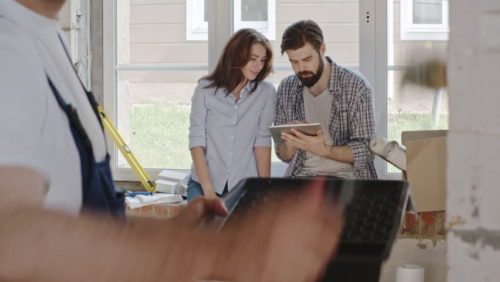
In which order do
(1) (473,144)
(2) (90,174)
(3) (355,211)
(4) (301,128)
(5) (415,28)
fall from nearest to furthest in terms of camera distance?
1. (3) (355,211)
2. (2) (90,174)
3. (1) (473,144)
4. (4) (301,128)
5. (5) (415,28)

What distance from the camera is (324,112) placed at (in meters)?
4.15

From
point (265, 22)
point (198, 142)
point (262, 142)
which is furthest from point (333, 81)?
point (265, 22)

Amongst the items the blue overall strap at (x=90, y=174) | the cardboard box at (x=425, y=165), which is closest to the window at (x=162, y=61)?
the cardboard box at (x=425, y=165)

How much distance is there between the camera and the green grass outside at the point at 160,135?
17.5ft

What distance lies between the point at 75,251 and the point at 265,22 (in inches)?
181

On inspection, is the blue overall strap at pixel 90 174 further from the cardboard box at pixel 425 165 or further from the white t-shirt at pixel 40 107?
the cardboard box at pixel 425 165

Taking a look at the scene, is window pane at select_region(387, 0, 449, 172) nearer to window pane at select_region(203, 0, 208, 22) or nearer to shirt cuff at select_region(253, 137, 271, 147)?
shirt cuff at select_region(253, 137, 271, 147)

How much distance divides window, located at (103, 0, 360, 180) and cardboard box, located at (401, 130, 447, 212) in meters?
1.62

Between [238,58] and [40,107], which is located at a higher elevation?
[238,58]

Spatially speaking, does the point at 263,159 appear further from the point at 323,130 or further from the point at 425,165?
the point at 425,165

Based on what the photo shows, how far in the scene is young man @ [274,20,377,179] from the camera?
396 cm

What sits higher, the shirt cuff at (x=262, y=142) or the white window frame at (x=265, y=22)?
the white window frame at (x=265, y=22)

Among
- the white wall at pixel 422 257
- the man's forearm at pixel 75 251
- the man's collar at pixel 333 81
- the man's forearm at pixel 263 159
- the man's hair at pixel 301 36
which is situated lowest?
the white wall at pixel 422 257

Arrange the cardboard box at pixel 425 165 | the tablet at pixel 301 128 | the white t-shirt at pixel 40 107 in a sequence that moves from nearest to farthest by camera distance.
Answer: the white t-shirt at pixel 40 107, the cardboard box at pixel 425 165, the tablet at pixel 301 128
